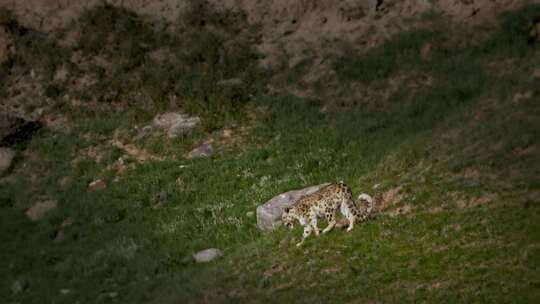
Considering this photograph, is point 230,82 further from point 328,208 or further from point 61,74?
point 328,208

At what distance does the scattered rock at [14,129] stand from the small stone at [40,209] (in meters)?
5.90

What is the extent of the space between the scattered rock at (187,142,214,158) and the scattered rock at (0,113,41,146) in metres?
8.48

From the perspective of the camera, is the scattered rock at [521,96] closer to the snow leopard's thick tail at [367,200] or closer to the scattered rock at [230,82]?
the snow leopard's thick tail at [367,200]

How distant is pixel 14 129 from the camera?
121 ft

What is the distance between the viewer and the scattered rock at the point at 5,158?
114 ft

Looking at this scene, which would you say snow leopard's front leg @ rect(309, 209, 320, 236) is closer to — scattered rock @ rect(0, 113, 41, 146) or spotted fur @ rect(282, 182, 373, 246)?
spotted fur @ rect(282, 182, 373, 246)

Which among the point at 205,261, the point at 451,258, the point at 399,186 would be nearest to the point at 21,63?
the point at 205,261

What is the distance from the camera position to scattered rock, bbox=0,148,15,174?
114 ft

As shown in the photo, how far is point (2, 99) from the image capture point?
3991cm

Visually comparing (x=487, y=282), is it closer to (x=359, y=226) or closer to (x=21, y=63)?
(x=359, y=226)

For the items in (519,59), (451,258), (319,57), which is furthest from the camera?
(319,57)

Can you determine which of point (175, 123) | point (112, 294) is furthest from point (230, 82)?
point (112, 294)

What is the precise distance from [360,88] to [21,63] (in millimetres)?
17784

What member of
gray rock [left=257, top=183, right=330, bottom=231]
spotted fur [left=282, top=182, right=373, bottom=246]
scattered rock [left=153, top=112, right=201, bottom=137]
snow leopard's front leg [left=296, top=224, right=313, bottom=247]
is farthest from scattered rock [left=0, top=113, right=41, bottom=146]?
snow leopard's front leg [left=296, top=224, right=313, bottom=247]
